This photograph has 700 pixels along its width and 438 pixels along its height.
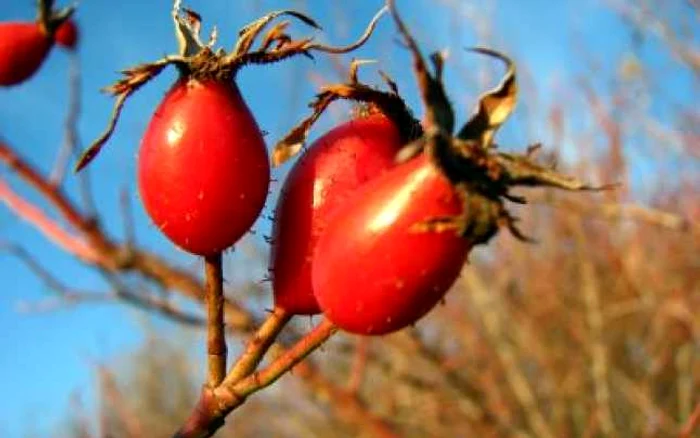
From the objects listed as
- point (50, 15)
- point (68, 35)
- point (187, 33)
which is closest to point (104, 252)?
point (68, 35)

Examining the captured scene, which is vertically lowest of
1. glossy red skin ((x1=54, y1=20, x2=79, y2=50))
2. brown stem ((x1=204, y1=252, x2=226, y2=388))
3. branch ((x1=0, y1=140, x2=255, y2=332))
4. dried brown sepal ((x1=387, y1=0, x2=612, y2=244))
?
branch ((x1=0, y1=140, x2=255, y2=332))

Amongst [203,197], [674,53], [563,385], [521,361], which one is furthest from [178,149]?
[521,361]

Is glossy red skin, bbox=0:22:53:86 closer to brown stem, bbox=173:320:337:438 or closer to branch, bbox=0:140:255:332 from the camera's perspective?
brown stem, bbox=173:320:337:438

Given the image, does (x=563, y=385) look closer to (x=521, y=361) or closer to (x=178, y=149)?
(x=521, y=361)

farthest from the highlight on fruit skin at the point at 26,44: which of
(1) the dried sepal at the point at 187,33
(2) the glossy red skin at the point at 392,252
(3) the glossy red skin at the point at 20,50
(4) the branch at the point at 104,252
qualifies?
(4) the branch at the point at 104,252

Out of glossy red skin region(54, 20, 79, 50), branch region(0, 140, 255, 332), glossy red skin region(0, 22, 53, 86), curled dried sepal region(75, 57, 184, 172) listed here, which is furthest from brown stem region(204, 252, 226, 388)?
branch region(0, 140, 255, 332)
